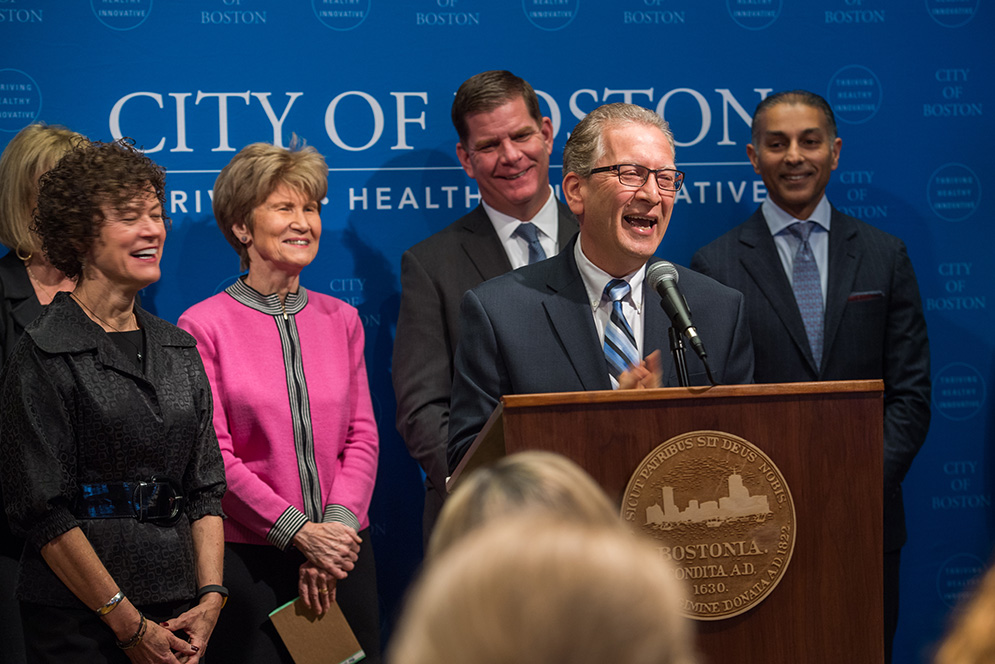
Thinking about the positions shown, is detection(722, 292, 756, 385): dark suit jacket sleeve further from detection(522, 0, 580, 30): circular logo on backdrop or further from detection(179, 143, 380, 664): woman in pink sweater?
detection(522, 0, 580, 30): circular logo on backdrop

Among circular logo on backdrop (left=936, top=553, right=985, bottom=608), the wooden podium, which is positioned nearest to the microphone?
the wooden podium

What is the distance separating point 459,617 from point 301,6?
142 inches

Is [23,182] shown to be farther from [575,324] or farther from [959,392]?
[959,392]

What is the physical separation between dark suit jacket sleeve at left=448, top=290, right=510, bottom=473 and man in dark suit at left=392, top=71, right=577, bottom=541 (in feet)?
2.99

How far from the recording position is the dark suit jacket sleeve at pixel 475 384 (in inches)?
99.4

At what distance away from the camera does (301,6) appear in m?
4.04

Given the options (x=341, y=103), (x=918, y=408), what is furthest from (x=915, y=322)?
(x=341, y=103)

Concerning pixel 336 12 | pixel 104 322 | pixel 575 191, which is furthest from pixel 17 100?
pixel 575 191

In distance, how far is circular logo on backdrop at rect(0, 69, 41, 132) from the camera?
12.7 ft

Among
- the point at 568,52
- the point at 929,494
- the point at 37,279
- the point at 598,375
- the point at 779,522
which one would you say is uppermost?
the point at 568,52

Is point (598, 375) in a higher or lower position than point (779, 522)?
higher

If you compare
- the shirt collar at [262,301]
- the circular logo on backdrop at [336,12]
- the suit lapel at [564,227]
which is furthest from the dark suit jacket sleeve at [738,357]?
the circular logo on backdrop at [336,12]

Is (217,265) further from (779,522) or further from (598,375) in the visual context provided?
(779,522)

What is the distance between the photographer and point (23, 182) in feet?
10.9
